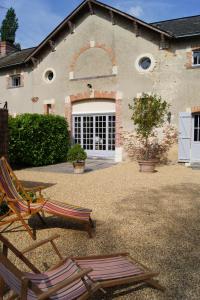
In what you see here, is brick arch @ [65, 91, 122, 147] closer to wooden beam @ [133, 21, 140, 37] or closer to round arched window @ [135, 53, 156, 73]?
round arched window @ [135, 53, 156, 73]

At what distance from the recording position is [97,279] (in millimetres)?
A: 2688

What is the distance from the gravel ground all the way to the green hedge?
2.58m

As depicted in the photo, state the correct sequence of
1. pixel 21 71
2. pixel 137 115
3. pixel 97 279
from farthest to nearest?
pixel 21 71 → pixel 137 115 → pixel 97 279

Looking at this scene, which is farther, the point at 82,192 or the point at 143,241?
the point at 82,192

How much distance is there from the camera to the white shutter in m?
12.1

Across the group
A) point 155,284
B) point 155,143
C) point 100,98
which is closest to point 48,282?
point 155,284

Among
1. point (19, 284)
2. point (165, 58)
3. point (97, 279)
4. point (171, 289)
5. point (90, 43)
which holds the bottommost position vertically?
point (171, 289)

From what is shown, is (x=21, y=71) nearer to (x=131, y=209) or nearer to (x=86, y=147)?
(x=86, y=147)

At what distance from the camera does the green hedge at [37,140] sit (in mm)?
11234

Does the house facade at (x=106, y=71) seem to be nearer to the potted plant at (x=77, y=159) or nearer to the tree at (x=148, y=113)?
the tree at (x=148, y=113)

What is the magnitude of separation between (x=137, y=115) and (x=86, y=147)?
13.6ft

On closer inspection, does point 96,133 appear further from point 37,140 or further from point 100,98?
point 37,140

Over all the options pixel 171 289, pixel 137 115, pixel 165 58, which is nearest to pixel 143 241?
pixel 171 289

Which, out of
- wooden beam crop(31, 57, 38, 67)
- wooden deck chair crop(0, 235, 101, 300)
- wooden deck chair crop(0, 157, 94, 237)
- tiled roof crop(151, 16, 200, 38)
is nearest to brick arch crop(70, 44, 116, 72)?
wooden beam crop(31, 57, 38, 67)
